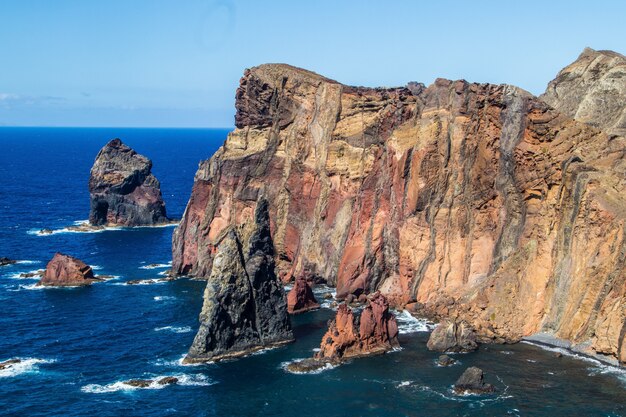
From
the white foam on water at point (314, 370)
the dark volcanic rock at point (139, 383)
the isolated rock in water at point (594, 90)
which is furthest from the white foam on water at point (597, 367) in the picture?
the dark volcanic rock at point (139, 383)

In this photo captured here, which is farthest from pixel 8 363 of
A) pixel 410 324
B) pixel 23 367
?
pixel 410 324

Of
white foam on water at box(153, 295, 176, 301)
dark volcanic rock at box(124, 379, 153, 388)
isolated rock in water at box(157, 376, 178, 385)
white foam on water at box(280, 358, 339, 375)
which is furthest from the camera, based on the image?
white foam on water at box(153, 295, 176, 301)

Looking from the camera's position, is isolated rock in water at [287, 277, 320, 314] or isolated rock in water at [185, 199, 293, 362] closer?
isolated rock in water at [185, 199, 293, 362]

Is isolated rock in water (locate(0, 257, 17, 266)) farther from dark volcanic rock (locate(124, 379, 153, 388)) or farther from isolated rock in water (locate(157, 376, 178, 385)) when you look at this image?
isolated rock in water (locate(157, 376, 178, 385))

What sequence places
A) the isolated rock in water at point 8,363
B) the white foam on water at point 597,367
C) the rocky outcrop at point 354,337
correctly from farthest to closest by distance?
1. the rocky outcrop at point 354,337
2. the isolated rock in water at point 8,363
3. the white foam on water at point 597,367

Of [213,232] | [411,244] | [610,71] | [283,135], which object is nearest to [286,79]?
[283,135]

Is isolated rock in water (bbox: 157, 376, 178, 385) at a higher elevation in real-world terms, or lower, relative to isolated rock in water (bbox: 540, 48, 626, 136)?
lower

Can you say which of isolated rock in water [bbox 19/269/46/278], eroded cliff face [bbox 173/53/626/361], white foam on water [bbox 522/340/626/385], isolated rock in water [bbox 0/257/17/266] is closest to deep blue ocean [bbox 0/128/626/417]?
white foam on water [bbox 522/340/626/385]

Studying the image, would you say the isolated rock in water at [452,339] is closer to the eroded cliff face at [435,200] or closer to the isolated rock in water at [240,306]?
the eroded cliff face at [435,200]
